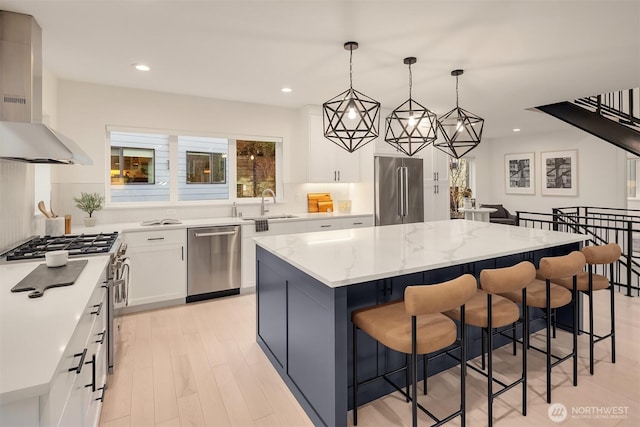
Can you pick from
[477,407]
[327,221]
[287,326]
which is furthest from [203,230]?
[477,407]

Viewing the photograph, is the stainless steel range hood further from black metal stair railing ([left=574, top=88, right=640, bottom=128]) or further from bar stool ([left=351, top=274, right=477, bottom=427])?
black metal stair railing ([left=574, top=88, right=640, bottom=128])

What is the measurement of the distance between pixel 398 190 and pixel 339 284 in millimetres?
3899

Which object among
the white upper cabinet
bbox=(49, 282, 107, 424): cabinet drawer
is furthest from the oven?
the white upper cabinet

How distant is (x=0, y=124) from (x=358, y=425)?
105 inches

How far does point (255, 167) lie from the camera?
16.7ft

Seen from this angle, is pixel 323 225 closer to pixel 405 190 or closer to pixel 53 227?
pixel 405 190

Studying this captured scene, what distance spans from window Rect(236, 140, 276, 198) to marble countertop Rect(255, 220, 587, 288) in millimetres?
2346

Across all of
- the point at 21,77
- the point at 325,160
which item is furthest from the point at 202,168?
the point at 21,77

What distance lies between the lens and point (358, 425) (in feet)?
6.31

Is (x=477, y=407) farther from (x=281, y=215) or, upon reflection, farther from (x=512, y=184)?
(x=512, y=184)

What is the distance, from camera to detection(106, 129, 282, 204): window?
423cm

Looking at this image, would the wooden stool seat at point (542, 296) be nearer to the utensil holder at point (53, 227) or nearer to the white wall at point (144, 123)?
the white wall at point (144, 123)

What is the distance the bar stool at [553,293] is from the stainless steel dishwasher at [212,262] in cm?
296
